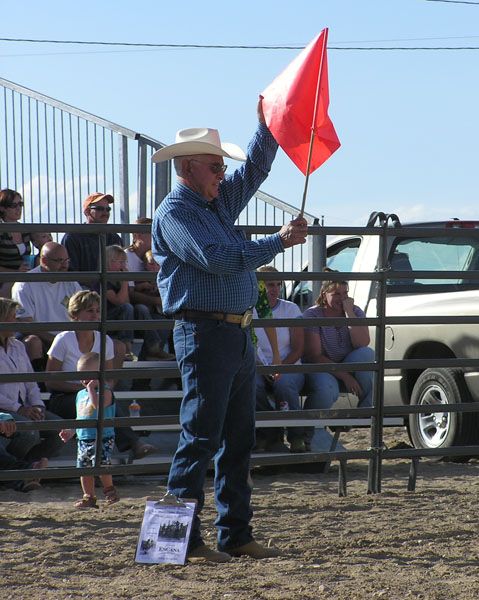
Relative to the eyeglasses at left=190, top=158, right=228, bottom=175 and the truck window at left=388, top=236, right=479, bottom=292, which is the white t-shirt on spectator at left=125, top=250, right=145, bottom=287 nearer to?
the truck window at left=388, top=236, right=479, bottom=292

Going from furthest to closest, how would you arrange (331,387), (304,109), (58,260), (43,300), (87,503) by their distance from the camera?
(331,387) → (43,300) → (58,260) → (87,503) → (304,109)

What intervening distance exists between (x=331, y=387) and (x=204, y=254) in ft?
11.9

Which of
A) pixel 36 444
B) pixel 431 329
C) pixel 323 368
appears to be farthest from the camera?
pixel 431 329

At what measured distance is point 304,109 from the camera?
5941 millimetres

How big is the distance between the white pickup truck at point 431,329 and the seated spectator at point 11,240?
2.63 m

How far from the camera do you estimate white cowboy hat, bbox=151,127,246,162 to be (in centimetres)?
561

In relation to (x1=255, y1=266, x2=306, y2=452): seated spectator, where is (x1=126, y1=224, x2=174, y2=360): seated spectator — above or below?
above

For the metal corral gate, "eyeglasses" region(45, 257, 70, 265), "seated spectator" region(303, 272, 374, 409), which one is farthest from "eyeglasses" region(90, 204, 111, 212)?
the metal corral gate

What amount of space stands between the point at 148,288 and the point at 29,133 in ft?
7.43

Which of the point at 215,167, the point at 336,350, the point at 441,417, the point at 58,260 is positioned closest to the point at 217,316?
the point at 215,167

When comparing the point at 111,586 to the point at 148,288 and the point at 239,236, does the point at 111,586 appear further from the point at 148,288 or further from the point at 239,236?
the point at 148,288

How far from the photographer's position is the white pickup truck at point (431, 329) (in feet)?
31.0

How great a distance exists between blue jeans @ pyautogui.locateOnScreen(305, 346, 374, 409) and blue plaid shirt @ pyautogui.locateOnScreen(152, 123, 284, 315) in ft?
10.2

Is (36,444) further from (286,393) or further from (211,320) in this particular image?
(211,320)
